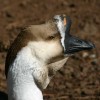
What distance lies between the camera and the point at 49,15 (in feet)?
28.9

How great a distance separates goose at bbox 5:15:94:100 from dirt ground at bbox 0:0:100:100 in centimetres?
195

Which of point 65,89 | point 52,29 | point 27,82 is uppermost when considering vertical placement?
point 52,29

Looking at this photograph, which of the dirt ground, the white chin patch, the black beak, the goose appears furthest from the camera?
the dirt ground

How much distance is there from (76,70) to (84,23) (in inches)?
64.0

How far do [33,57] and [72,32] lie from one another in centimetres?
390

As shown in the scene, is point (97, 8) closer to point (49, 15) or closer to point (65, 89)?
point (49, 15)

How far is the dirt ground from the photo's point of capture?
658cm

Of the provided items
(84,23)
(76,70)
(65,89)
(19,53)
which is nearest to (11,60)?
(19,53)

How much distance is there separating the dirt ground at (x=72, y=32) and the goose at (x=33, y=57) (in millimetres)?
1954

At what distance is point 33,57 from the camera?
14.1ft

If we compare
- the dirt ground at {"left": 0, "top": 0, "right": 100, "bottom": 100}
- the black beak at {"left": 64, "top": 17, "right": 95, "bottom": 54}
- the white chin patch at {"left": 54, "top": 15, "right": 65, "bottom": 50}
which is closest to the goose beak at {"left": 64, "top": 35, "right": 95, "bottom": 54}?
the black beak at {"left": 64, "top": 17, "right": 95, "bottom": 54}

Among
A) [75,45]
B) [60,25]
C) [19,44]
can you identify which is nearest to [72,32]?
[75,45]

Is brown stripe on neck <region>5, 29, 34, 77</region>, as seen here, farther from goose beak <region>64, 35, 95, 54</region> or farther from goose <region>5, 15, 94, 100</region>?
goose beak <region>64, 35, 95, 54</region>

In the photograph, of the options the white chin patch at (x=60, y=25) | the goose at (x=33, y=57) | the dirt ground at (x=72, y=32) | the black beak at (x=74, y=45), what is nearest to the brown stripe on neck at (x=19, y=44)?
the goose at (x=33, y=57)
